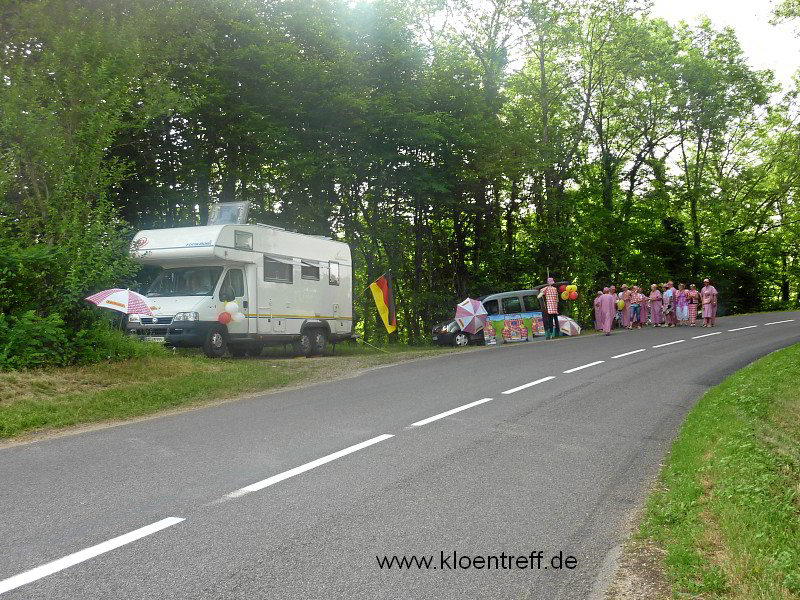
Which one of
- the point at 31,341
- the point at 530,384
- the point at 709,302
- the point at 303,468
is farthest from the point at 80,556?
the point at 709,302

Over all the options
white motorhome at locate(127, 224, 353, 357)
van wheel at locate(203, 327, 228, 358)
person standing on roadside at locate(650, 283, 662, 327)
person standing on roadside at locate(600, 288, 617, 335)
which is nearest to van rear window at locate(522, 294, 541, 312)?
person standing on roadside at locate(600, 288, 617, 335)

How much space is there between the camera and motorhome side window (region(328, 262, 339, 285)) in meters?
21.5

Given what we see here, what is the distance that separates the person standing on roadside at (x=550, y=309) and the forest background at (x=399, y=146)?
224 inches

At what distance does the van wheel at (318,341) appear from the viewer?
20953mm

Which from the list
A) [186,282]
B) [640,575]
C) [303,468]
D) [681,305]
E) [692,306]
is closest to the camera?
[640,575]

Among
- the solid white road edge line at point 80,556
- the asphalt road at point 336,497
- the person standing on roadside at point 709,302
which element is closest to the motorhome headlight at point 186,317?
the asphalt road at point 336,497

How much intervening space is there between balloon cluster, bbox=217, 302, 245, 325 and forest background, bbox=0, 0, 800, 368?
2.75m

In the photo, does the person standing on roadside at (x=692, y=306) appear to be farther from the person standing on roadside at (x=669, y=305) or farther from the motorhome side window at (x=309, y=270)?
the motorhome side window at (x=309, y=270)

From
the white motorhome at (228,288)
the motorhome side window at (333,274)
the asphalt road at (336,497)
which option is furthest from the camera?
the motorhome side window at (333,274)

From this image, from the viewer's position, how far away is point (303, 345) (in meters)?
20.5

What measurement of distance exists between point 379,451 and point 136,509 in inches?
106

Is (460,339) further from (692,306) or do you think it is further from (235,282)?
(692,306)

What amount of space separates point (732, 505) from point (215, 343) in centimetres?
1432

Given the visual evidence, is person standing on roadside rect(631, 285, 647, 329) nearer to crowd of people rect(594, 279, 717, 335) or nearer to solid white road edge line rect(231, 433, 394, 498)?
crowd of people rect(594, 279, 717, 335)
